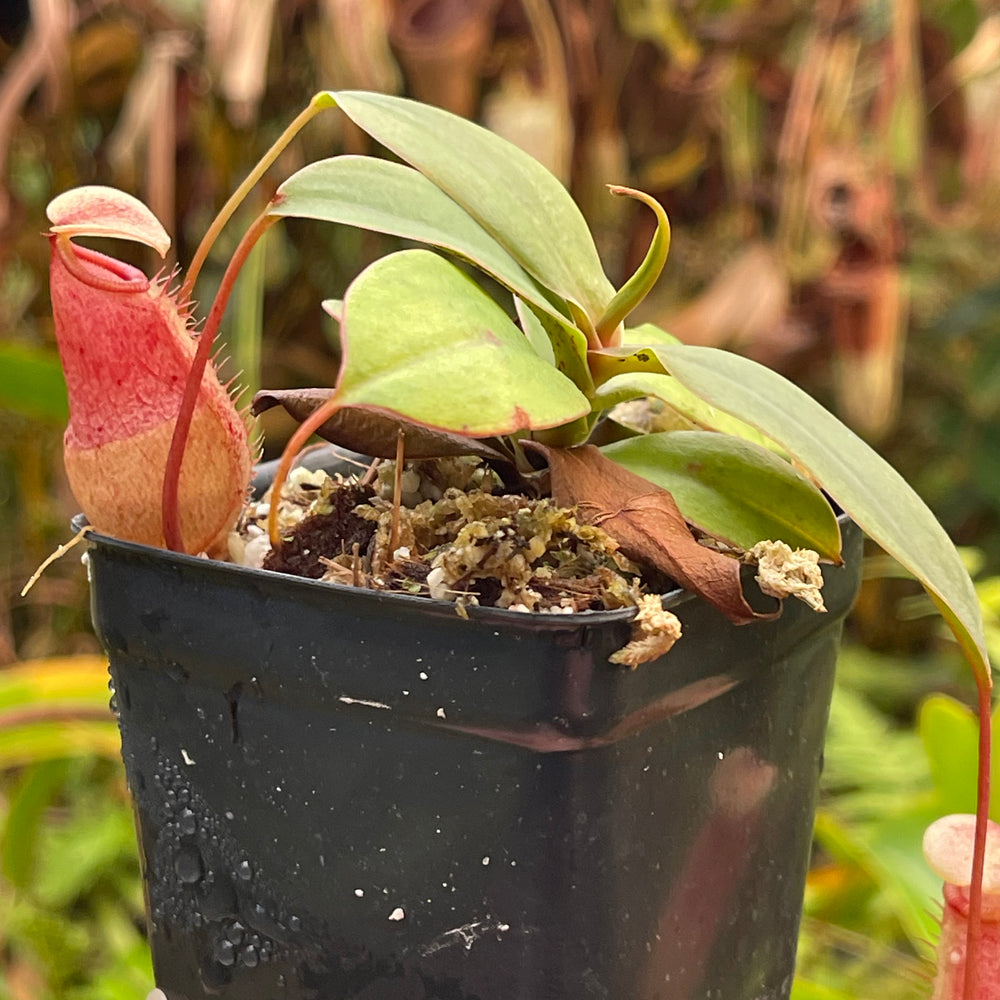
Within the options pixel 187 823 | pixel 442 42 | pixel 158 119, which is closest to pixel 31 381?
pixel 158 119

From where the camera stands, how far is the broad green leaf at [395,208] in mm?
329

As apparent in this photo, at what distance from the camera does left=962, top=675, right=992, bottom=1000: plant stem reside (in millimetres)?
316

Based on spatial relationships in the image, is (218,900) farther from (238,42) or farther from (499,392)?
(238,42)

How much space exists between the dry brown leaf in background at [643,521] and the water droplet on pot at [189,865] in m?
0.18

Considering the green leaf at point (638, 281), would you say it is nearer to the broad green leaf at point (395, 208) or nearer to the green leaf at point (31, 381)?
the broad green leaf at point (395, 208)

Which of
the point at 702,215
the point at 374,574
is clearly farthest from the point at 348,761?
the point at 702,215

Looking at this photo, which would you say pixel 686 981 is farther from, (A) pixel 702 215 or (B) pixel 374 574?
(A) pixel 702 215

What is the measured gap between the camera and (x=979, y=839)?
33 cm

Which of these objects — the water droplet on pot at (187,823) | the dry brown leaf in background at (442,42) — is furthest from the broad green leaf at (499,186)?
the dry brown leaf in background at (442,42)

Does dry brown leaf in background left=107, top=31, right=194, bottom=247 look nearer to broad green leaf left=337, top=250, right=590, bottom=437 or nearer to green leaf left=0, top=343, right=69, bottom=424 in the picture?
green leaf left=0, top=343, right=69, bottom=424

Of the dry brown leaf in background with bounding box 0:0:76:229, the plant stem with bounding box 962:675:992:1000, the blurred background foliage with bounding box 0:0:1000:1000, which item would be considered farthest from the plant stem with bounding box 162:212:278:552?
the dry brown leaf in background with bounding box 0:0:76:229

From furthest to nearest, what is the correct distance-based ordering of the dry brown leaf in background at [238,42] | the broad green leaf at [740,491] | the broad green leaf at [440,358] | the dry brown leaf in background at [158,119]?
the dry brown leaf in background at [158,119]
the dry brown leaf in background at [238,42]
the broad green leaf at [740,491]
the broad green leaf at [440,358]

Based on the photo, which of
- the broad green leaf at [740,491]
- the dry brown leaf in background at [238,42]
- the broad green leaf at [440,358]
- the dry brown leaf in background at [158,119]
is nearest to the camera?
the broad green leaf at [440,358]

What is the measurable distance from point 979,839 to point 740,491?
5.1 inches
